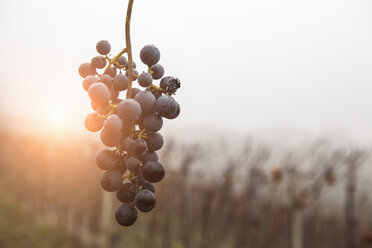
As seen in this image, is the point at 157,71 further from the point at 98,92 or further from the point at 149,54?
the point at 98,92

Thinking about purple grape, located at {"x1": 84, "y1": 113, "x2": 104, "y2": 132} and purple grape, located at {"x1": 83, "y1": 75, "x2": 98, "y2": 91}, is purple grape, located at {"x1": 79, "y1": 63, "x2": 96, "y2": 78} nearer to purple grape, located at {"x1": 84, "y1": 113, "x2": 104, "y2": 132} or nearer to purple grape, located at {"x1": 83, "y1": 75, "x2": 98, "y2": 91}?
purple grape, located at {"x1": 83, "y1": 75, "x2": 98, "y2": 91}

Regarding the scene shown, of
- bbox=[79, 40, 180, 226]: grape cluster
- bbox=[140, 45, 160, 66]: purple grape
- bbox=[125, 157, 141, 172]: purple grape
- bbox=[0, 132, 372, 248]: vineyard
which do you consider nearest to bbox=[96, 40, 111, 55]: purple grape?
bbox=[79, 40, 180, 226]: grape cluster

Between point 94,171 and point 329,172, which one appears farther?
point 94,171

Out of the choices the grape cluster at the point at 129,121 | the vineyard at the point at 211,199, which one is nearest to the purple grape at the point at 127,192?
Result: the grape cluster at the point at 129,121

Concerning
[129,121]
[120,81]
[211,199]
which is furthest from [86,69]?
[211,199]

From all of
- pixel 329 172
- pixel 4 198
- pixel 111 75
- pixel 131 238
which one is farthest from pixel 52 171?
pixel 111 75

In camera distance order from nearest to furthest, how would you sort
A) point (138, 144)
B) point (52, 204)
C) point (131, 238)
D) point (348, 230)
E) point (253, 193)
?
point (138, 144)
point (348, 230)
point (253, 193)
point (131, 238)
point (52, 204)

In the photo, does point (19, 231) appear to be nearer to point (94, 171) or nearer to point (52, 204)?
point (52, 204)

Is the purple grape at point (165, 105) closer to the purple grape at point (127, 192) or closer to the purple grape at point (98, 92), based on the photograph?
the purple grape at point (98, 92)
